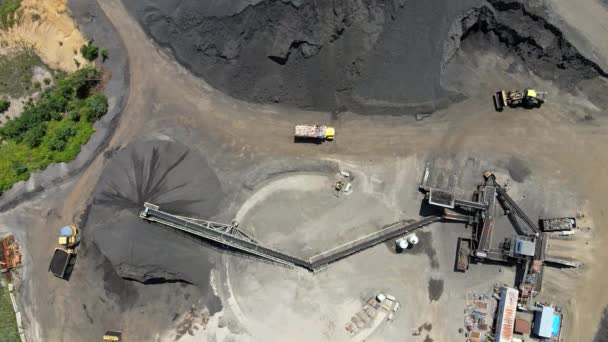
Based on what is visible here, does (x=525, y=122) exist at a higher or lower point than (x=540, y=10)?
lower

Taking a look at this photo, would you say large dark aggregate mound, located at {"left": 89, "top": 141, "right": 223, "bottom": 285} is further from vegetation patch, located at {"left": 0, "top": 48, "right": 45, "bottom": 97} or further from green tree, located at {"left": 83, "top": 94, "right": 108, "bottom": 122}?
vegetation patch, located at {"left": 0, "top": 48, "right": 45, "bottom": 97}

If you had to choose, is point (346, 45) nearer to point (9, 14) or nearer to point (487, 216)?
point (487, 216)

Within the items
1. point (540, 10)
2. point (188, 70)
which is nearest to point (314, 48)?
point (188, 70)

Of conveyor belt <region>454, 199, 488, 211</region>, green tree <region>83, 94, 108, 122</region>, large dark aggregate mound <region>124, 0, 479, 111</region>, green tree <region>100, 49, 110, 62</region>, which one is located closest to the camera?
large dark aggregate mound <region>124, 0, 479, 111</region>

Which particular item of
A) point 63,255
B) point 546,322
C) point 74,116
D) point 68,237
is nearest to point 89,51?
point 74,116

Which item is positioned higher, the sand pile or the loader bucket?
the loader bucket

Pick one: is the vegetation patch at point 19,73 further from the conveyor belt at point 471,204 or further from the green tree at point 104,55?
the conveyor belt at point 471,204

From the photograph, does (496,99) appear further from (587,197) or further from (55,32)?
(55,32)

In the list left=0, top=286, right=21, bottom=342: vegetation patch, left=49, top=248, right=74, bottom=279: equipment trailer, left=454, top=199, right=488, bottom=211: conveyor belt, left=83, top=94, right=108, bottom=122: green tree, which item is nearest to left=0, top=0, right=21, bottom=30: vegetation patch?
left=83, top=94, right=108, bottom=122: green tree
